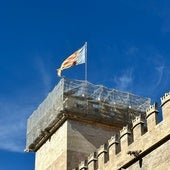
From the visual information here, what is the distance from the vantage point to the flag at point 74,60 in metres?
38.4

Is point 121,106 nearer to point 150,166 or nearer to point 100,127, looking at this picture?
point 100,127

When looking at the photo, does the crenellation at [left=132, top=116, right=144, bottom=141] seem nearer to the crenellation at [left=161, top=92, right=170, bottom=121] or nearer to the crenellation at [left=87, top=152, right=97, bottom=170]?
the crenellation at [left=161, top=92, right=170, bottom=121]

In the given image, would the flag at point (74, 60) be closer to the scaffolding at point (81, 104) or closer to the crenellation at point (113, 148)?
the scaffolding at point (81, 104)

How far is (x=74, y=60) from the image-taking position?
38.5 meters

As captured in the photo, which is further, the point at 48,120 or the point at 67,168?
the point at 48,120

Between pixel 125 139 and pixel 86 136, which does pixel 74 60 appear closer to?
pixel 86 136

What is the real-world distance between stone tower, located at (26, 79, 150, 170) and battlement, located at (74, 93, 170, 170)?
615 centimetres

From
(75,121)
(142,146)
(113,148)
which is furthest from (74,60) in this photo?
(142,146)

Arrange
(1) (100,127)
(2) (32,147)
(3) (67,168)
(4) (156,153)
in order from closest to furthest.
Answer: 1. (4) (156,153)
2. (3) (67,168)
3. (1) (100,127)
4. (2) (32,147)

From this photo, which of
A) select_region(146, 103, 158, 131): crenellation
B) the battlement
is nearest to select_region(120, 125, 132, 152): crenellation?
the battlement

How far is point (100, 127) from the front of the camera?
118 feet

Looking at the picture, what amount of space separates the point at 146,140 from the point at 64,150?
36.5 ft

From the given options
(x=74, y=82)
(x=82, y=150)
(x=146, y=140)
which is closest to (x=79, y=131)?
(x=82, y=150)

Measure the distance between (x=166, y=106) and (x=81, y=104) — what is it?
13682 millimetres
